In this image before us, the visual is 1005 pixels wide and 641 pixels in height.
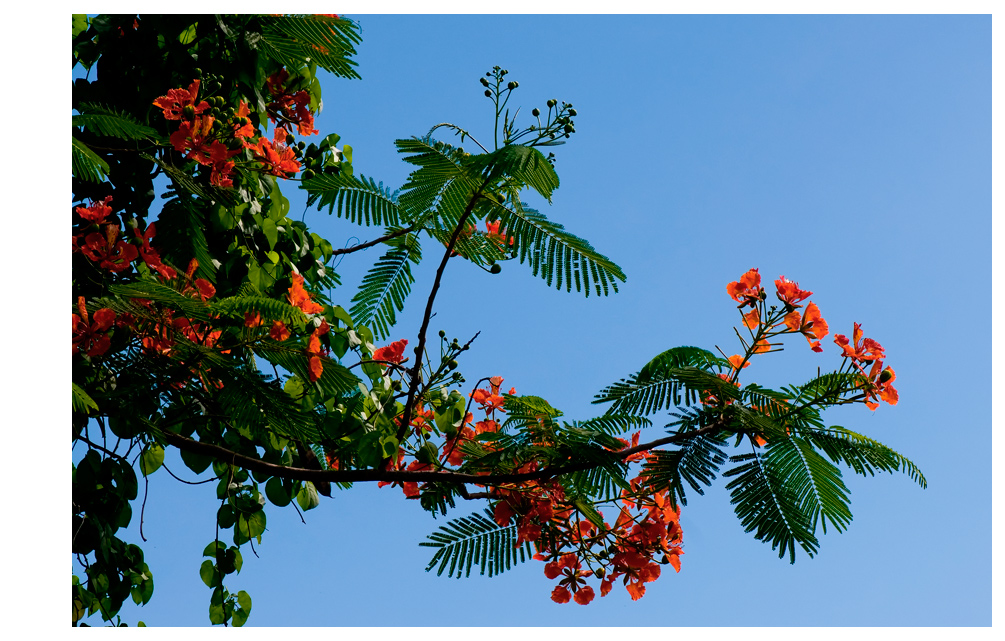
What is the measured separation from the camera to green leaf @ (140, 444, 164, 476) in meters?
2.96

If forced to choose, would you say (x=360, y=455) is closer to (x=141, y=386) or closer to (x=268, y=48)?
(x=141, y=386)

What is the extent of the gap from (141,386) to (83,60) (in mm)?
1426

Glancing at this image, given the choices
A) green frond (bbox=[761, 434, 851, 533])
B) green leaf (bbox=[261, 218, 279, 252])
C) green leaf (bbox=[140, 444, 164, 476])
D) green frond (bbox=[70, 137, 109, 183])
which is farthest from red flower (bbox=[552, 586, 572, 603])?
green frond (bbox=[70, 137, 109, 183])

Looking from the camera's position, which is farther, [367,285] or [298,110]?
[298,110]

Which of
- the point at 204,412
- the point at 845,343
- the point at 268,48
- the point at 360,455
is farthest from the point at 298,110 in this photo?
the point at 845,343

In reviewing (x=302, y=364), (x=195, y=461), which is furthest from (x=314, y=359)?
(x=195, y=461)

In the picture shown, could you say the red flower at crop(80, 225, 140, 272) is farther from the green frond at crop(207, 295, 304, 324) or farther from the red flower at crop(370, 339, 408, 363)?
the red flower at crop(370, 339, 408, 363)

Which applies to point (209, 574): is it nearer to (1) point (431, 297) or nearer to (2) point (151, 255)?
(2) point (151, 255)

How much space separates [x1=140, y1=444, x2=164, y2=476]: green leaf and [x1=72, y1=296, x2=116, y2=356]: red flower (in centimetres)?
86

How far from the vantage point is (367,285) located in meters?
2.73

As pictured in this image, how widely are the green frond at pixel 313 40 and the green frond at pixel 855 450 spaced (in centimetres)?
186

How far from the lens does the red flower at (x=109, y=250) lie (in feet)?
8.20

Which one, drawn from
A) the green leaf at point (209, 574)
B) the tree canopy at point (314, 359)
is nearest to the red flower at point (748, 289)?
the tree canopy at point (314, 359)

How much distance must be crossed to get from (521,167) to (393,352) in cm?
107
